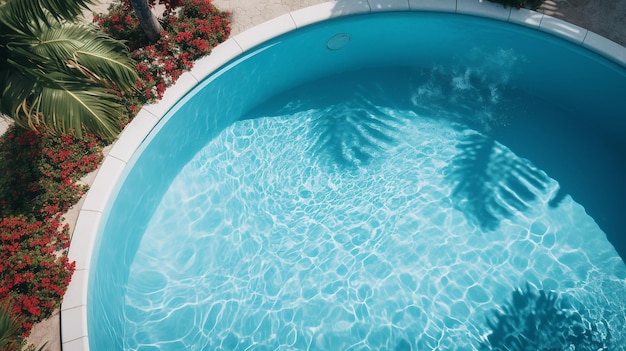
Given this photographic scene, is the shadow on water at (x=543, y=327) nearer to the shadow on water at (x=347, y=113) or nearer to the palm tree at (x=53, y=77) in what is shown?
the shadow on water at (x=347, y=113)

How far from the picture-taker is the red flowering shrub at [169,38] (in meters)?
9.22

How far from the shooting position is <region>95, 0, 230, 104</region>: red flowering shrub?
9219mm

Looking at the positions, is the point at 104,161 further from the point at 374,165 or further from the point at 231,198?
the point at 374,165

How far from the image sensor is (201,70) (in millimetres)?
9539

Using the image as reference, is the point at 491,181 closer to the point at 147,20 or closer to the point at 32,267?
the point at 147,20

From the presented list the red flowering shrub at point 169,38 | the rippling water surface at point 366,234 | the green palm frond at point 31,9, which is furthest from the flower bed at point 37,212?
the green palm frond at point 31,9

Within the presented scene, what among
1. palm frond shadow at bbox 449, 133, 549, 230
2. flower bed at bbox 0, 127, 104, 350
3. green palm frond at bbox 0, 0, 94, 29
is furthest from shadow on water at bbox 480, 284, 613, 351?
green palm frond at bbox 0, 0, 94, 29

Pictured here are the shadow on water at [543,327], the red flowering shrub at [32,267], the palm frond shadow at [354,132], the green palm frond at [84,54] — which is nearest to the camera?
the green palm frond at [84,54]

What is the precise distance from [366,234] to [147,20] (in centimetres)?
630

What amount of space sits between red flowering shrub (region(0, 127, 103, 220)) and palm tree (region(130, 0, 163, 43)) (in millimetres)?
2520

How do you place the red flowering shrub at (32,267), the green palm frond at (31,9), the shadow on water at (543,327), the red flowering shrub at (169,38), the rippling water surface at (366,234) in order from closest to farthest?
the green palm frond at (31,9), the red flowering shrub at (32,267), the shadow on water at (543,327), the rippling water surface at (366,234), the red flowering shrub at (169,38)

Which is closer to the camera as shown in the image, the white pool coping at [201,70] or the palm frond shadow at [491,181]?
the white pool coping at [201,70]

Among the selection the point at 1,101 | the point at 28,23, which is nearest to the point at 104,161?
the point at 1,101

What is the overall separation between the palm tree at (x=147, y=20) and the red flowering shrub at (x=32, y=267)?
14.1 ft
